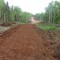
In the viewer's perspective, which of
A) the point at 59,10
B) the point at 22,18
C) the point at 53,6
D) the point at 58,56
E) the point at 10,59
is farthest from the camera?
the point at 22,18

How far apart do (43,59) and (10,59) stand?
1.58 meters

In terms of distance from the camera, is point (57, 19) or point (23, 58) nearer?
point (23, 58)

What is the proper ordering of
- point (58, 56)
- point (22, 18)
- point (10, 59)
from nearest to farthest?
point (10, 59), point (58, 56), point (22, 18)

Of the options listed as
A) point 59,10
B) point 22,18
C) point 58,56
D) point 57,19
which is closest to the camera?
point 58,56

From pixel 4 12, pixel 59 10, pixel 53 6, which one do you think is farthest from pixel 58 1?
pixel 4 12

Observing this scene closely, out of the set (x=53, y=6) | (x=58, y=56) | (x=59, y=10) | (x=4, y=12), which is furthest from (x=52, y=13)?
(x=58, y=56)

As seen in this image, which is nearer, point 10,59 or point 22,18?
point 10,59

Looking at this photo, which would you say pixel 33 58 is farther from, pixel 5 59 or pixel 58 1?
pixel 58 1

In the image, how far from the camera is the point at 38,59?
8852 mm

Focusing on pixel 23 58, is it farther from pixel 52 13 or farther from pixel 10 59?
pixel 52 13

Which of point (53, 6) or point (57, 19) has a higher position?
point (53, 6)

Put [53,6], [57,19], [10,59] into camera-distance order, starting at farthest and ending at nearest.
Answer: [53,6]
[57,19]
[10,59]

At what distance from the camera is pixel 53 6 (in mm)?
77938

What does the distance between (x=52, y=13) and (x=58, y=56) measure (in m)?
69.9
